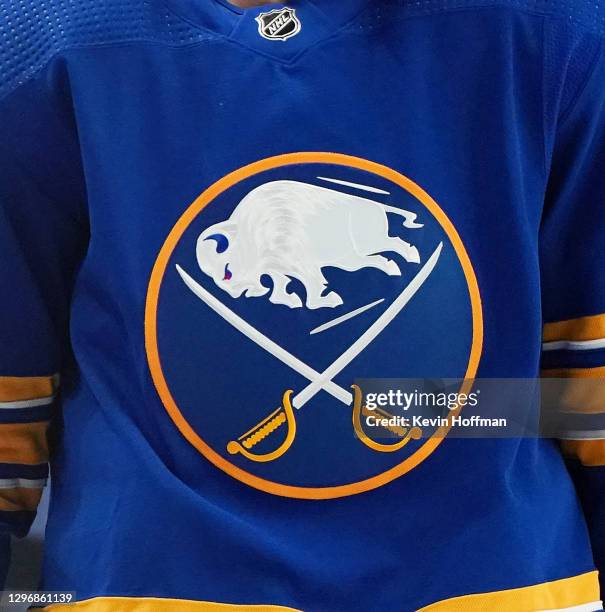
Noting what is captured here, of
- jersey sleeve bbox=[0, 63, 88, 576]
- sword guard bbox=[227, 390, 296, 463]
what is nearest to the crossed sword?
sword guard bbox=[227, 390, 296, 463]

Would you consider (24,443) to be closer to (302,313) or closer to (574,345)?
(302,313)

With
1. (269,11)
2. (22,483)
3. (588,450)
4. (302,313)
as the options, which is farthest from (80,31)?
(588,450)

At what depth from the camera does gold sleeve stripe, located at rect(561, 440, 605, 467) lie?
0.65 metres

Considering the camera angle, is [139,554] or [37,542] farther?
[37,542]

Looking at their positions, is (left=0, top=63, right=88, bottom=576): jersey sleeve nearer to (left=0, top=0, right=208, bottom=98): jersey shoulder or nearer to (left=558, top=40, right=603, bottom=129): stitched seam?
(left=0, top=0, right=208, bottom=98): jersey shoulder

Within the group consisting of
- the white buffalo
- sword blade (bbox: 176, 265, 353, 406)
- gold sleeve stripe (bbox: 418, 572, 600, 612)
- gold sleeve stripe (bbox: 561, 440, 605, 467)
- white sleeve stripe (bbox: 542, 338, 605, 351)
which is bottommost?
gold sleeve stripe (bbox: 418, 572, 600, 612)

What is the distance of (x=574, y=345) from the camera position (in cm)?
64

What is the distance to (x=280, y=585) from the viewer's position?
562 millimetres

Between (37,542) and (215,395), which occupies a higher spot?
(215,395)

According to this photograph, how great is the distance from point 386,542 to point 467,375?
0.12 m

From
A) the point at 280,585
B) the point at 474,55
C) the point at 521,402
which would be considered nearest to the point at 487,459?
the point at 521,402

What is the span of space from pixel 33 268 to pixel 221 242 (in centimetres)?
15

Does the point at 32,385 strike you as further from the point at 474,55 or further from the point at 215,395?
the point at 474,55

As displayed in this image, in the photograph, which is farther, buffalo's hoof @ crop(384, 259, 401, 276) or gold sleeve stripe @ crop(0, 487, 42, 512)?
gold sleeve stripe @ crop(0, 487, 42, 512)
